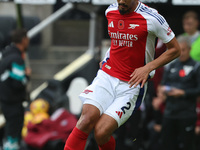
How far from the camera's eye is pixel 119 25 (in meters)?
3.95

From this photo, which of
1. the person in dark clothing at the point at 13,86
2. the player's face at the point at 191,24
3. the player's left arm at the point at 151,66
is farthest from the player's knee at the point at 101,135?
the player's face at the point at 191,24

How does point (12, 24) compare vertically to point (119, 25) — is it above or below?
below

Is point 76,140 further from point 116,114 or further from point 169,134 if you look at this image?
point 169,134

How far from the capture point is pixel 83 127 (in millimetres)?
3797

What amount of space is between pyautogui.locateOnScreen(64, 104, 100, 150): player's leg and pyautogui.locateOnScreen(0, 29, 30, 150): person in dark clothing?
95.1 inches

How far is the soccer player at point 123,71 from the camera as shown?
3.81 metres

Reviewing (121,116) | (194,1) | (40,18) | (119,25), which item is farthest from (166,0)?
(40,18)

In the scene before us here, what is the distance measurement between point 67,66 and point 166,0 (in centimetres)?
359

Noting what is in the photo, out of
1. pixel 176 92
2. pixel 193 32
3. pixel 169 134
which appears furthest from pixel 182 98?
pixel 193 32

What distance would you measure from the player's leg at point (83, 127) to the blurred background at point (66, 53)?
1.14 m

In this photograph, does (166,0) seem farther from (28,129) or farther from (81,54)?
(81,54)

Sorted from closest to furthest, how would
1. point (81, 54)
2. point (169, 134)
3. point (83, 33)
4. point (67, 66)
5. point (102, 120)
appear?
1. point (102, 120)
2. point (169, 134)
3. point (67, 66)
4. point (81, 54)
5. point (83, 33)

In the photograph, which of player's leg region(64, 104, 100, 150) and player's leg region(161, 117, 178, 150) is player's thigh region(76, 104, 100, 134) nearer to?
player's leg region(64, 104, 100, 150)

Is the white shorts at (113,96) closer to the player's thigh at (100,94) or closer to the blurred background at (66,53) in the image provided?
the player's thigh at (100,94)
